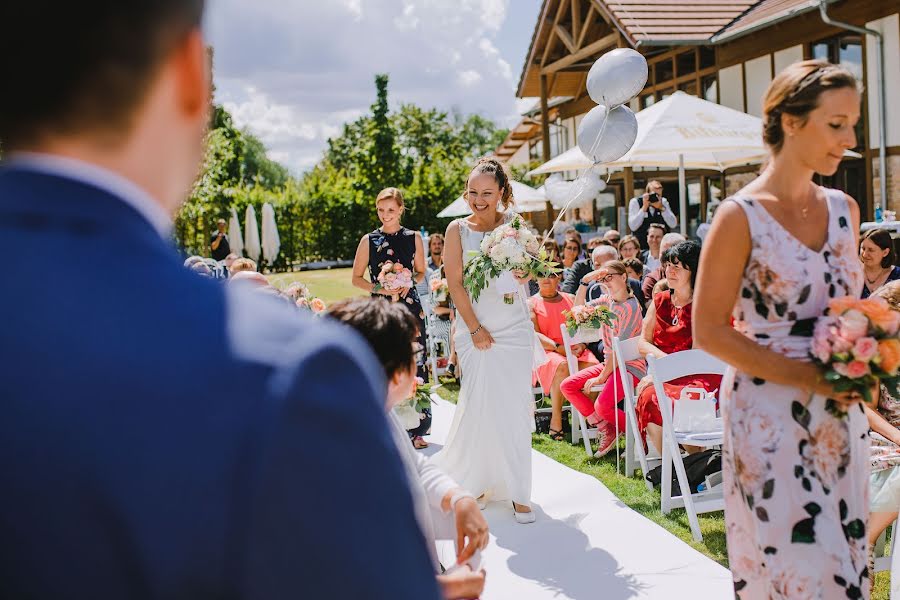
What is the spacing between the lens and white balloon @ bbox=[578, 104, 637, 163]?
26.0 ft

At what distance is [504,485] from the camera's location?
5.66 metres

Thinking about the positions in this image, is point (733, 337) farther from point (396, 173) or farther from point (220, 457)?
point (396, 173)

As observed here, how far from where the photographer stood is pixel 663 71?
20656 mm

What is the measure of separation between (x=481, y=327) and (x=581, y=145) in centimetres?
348

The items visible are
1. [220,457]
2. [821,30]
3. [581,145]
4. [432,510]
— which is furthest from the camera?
[821,30]

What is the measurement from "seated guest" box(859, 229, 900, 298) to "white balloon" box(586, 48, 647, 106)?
2.80m

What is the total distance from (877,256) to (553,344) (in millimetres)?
2992

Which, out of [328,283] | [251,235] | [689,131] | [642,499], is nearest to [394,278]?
[642,499]

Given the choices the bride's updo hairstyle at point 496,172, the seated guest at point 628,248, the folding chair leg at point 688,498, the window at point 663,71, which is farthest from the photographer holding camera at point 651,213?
the window at point 663,71

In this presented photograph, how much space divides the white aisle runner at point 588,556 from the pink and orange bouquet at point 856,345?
199 centimetres

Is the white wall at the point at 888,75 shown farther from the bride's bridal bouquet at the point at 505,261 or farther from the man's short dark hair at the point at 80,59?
the man's short dark hair at the point at 80,59

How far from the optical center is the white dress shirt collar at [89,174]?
2.25 feet

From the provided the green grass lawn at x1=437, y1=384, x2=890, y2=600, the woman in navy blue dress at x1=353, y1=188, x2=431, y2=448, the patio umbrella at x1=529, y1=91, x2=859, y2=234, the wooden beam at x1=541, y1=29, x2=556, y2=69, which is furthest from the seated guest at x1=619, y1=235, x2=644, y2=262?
the wooden beam at x1=541, y1=29, x2=556, y2=69

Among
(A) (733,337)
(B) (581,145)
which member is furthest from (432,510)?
(B) (581,145)
